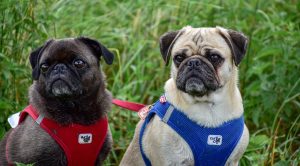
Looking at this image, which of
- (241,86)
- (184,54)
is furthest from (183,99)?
(241,86)

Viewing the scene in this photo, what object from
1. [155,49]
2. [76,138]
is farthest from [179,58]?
[155,49]

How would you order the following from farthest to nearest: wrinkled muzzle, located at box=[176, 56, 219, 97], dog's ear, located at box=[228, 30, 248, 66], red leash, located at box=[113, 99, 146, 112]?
red leash, located at box=[113, 99, 146, 112] → dog's ear, located at box=[228, 30, 248, 66] → wrinkled muzzle, located at box=[176, 56, 219, 97]

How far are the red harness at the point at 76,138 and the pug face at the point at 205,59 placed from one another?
2.76 feet

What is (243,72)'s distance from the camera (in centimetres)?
793

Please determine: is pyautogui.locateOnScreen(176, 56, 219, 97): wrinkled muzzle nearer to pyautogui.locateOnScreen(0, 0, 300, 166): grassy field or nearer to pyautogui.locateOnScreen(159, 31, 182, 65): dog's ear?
pyautogui.locateOnScreen(159, 31, 182, 65): dog's ear

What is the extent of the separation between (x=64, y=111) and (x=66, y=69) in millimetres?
389

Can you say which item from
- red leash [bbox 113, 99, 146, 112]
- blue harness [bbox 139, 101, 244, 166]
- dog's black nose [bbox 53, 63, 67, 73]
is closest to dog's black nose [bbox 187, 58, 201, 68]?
blue harness [bbox 139, 101, 244, 166]

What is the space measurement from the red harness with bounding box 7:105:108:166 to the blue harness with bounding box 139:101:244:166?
609 mm

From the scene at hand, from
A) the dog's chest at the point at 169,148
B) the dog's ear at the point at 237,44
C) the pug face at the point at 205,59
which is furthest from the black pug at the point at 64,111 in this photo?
the dog's ear at the point at 237,44

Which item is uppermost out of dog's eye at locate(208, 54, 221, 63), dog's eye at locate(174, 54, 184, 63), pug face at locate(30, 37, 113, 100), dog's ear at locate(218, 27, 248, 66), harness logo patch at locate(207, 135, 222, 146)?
dog's ear at locate(218, 27, 248, 66)

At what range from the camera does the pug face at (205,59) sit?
17.7ft

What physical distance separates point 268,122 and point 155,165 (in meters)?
2.29

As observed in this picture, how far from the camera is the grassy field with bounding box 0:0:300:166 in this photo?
22.2 ft

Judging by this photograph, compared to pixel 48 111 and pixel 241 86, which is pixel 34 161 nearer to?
pixel 48 111
